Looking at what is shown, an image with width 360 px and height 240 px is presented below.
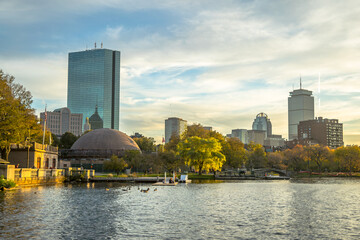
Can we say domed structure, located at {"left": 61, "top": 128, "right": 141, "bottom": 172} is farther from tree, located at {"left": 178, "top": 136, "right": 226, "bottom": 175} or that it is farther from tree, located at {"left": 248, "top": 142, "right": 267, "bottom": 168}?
tree, located at {"left": 248, "top": 142, "right": 267, "bottom": 168}

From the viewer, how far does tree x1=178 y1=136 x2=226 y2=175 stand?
122 m

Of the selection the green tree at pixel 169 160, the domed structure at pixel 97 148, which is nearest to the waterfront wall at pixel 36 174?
the green tree at pixel 169 160

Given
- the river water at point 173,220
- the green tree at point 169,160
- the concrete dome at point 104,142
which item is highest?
the concrete dome at point 104,142

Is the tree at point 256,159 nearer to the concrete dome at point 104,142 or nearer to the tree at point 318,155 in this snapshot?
the tree at point 318,155

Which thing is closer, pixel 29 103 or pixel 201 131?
pixel 29 103

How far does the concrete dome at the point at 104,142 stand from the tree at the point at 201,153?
5361 cm

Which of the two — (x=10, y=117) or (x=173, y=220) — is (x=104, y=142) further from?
(x=173, y=220)

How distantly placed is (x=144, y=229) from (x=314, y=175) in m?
159

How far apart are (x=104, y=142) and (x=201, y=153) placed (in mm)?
69458

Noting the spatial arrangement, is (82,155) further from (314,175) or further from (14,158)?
(314,175)

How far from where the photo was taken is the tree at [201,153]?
401ft

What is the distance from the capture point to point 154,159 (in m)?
128

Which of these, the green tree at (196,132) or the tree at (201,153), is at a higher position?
the green tree at (196,132)

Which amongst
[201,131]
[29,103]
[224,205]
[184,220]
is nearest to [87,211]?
[184,220]
